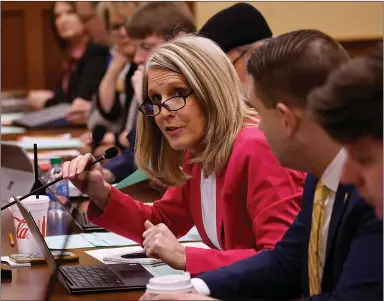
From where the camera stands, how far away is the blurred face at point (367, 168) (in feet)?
5.14

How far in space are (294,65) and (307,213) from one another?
0.33m

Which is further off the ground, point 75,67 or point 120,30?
point 120,30

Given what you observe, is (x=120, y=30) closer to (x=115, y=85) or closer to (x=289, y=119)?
(x=115, y=85)

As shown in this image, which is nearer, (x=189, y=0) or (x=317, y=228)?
(x=317, y=228)

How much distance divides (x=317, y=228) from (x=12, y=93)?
22.9 ft

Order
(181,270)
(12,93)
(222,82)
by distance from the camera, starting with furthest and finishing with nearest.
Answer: (12,93), (222,82), (181,270)

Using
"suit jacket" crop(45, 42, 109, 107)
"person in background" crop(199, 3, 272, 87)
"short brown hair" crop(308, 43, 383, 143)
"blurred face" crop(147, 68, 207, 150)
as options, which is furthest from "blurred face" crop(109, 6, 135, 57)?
"short brown hair" crop(308, 43, 383, 143)

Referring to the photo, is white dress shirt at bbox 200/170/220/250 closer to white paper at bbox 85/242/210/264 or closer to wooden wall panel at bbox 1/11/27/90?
white paper at bbox 85/242/210/264

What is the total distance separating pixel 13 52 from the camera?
976cm

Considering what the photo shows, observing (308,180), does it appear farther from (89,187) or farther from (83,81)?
(83,81)

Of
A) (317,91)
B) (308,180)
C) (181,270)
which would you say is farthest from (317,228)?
(181,270)

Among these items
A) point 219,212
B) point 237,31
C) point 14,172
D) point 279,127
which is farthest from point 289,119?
point 14,172

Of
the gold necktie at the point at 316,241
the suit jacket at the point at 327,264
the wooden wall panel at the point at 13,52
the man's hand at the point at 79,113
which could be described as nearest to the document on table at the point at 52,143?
the man's hand at the point at 79,113

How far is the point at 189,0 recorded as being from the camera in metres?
6.55
